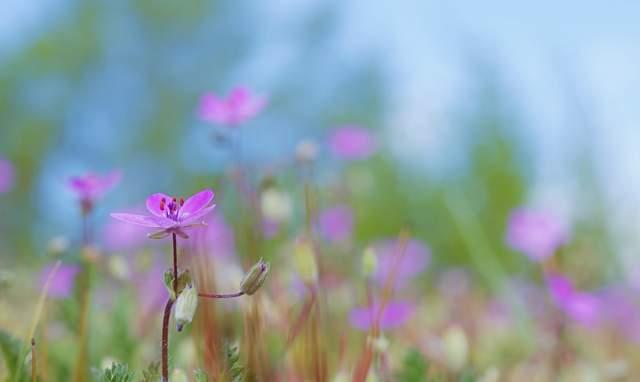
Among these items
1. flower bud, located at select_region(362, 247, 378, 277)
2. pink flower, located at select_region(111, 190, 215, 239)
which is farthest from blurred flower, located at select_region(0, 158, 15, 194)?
pink flower, located at select_region(111, 190, 215, 239)

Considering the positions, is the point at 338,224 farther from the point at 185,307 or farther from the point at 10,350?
the point at 185,307

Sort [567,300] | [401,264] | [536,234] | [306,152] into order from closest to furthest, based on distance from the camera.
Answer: [306,152]
[567,300]
[536,234]
[401,264]

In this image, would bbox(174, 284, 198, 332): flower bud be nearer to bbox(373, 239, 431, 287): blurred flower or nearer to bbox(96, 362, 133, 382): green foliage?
bbox(96, 362, 133, 382): green foliage

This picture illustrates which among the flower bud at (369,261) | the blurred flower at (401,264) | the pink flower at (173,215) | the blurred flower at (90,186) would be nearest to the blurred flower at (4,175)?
the blurred flower at (401,264)

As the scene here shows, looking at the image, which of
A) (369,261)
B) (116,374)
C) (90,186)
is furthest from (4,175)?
(116,374)

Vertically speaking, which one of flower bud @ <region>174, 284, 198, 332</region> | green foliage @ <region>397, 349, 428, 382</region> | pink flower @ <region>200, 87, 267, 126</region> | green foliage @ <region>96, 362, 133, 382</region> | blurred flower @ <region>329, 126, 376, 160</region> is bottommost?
green foliage @ <region>397, 349, 428, 382</region>

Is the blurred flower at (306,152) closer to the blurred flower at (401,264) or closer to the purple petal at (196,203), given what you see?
the purple petal at (196,203)
